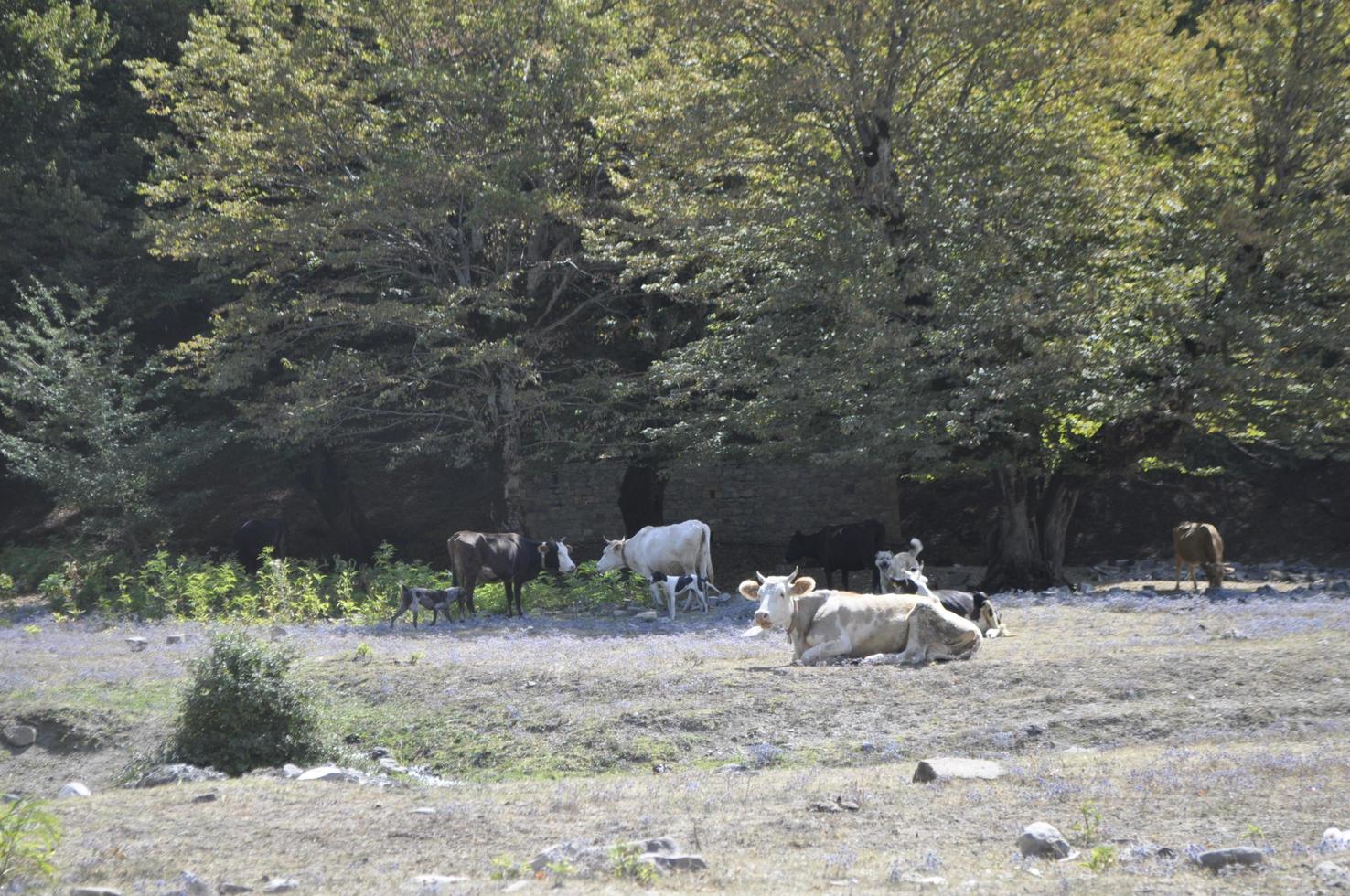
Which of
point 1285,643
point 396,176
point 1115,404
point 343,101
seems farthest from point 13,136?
point 1285,643

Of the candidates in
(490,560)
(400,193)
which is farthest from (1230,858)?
(400,193)

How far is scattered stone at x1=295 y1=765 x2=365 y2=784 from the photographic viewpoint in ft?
27.8

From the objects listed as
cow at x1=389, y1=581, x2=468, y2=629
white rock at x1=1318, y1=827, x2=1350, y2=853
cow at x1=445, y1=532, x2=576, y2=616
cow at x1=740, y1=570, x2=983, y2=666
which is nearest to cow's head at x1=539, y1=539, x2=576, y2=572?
cow at x1=445, y1=532, x2=576, y2=616

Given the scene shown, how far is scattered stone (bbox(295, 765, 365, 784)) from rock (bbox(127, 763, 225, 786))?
1.82 feet

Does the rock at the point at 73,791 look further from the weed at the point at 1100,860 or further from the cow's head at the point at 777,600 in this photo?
the cow's head at the point at 777,600

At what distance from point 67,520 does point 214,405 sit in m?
5.58

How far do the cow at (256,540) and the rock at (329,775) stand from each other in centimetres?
1703

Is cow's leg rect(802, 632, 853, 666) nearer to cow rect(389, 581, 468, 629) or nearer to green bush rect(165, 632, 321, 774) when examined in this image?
green bush rect(165, 632, 321, 774)

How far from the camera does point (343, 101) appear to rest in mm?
23703

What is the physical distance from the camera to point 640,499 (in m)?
28.1

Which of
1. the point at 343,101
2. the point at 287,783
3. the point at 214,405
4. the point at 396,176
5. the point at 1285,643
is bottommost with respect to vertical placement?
the point at 287,783

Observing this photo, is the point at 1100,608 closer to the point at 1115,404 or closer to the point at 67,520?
the point at 1115,404

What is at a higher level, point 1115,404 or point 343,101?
point 343,101

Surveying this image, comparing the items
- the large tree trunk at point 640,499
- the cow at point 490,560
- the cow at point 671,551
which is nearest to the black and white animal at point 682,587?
the cow at point 671,551
